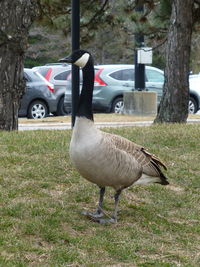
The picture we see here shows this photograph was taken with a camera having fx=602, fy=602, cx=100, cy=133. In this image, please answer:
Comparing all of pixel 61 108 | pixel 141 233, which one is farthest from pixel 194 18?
pixel 61 108

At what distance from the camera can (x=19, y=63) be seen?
31.9 ft

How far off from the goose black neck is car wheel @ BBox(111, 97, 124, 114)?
51.5 feet

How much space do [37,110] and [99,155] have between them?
14.6 meters

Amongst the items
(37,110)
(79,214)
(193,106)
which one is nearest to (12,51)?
(79,214)

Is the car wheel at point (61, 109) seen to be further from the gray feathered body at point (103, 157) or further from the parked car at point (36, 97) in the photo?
the gray feathered body at point (103, 157)

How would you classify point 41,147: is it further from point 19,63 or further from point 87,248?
point 87,248

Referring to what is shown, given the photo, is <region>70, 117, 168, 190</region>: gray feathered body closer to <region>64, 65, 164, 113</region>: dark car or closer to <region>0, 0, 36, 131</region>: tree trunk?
<region>0, 0, 36, 131</region>: tree trunk

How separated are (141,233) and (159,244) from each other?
0.98 feet

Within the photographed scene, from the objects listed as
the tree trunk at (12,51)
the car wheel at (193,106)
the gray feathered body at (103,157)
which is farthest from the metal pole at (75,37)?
the car wheel at (193,106)

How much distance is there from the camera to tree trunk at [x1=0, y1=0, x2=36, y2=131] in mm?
9438

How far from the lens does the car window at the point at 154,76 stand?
891 inches

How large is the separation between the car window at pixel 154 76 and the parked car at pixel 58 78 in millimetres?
3067

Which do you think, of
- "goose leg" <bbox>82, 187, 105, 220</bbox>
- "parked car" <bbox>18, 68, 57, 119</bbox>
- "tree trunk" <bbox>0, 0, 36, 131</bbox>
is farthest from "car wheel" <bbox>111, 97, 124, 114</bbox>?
"goose leg" <bbox>82, 187, 105, 220</bbox>

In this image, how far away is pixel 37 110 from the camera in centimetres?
1966
